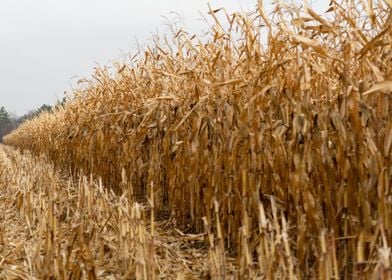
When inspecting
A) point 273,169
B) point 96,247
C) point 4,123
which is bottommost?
point 96,247

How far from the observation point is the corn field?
1.96 metres

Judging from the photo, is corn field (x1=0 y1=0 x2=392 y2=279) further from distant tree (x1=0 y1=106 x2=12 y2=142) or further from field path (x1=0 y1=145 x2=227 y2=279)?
distant tree (x1=0 y1=106 x2=12 y2=142)

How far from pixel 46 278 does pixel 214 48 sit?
1.97 meters

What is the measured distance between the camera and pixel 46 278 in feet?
7.47

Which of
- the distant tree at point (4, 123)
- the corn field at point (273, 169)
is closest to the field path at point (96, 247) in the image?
the corn field at point (273, 169)

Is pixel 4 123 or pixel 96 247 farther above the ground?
pixel 4 123

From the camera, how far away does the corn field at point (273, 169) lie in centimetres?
196

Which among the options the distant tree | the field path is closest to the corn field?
the field path

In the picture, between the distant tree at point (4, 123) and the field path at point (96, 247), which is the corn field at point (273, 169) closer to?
the field path at point (96, 247)

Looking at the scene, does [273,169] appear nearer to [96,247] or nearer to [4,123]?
[96,247]

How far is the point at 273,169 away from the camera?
8.44ft

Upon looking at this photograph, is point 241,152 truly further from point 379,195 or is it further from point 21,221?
point 21,221

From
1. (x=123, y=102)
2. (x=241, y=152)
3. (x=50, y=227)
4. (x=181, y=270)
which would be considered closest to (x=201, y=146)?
(x=241, y=152)

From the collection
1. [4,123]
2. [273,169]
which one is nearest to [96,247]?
[273,169]
